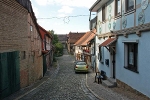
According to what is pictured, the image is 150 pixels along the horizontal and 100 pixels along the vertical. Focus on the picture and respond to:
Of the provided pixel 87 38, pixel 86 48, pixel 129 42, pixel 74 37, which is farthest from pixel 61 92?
pixel 74 37

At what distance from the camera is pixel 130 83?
11078 millimetres

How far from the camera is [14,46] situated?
1172 cm

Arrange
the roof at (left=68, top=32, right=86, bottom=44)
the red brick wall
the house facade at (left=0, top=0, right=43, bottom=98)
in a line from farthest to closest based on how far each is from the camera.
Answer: the roof at (left=68, top=32, right=86, bottom=44) < the red brick wall < the house facade at (left=0, top=0, right=43, bottom=98)

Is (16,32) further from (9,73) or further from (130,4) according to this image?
(130,4)

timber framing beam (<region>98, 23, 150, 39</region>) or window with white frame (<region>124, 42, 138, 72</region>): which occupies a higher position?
timber framing beam (<region>98, 23, 150, 39</region>)

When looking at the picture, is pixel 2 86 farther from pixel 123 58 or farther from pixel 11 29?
pixel 123 58

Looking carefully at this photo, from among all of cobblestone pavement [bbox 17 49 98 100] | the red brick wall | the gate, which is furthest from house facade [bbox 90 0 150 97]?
the gate

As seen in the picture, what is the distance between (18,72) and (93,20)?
1189 cm

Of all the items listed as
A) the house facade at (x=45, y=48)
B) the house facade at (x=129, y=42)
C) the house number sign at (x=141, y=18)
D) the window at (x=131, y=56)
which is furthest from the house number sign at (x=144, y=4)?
the house facade at (x=45, y=48)

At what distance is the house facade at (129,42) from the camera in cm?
929

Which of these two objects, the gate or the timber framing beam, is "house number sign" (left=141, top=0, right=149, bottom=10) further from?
the gate

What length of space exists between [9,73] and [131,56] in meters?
6.74

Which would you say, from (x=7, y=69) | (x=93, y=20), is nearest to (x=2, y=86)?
(x=7, y=69)

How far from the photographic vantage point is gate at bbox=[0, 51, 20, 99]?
960 cm
